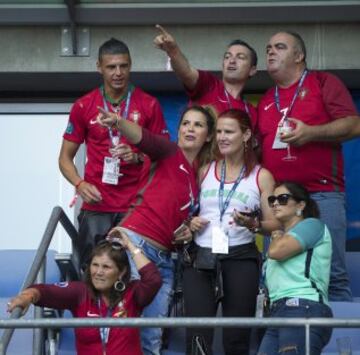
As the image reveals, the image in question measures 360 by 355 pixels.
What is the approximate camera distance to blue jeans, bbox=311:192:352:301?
7789 mm

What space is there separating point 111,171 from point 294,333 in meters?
2.04

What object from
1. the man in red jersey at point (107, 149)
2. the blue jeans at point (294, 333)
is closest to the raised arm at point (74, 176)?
the man in red jersey at point (107, 149)

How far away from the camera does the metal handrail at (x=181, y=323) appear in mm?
5410

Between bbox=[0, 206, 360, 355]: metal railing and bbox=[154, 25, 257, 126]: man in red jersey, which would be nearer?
bbox=[0, 206, 360, 355]: metal railing

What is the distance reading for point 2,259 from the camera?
9.03 meters

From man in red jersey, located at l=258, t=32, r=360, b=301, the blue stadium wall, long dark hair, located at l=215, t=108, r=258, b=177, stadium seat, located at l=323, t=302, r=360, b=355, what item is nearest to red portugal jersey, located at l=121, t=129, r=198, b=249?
long dark hair, located at l=215, t=108, r=258, b=177

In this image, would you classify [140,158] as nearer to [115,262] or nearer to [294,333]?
[115,262]

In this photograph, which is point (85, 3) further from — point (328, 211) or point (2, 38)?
point (328, 211)

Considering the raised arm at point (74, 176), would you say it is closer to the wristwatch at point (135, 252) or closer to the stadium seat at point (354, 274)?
the wristwatch at point (135, 252)

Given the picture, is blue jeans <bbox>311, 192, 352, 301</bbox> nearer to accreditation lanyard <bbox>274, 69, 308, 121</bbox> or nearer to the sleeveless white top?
accreditation lanyard <bbox>274, 69, 308, 121</bbox>

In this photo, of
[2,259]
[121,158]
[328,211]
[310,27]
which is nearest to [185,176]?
[121,158]

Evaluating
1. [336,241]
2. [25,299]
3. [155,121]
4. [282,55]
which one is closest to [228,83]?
[282,55]

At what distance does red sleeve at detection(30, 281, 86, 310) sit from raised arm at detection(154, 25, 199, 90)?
69.6 inches

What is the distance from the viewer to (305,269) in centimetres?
652
